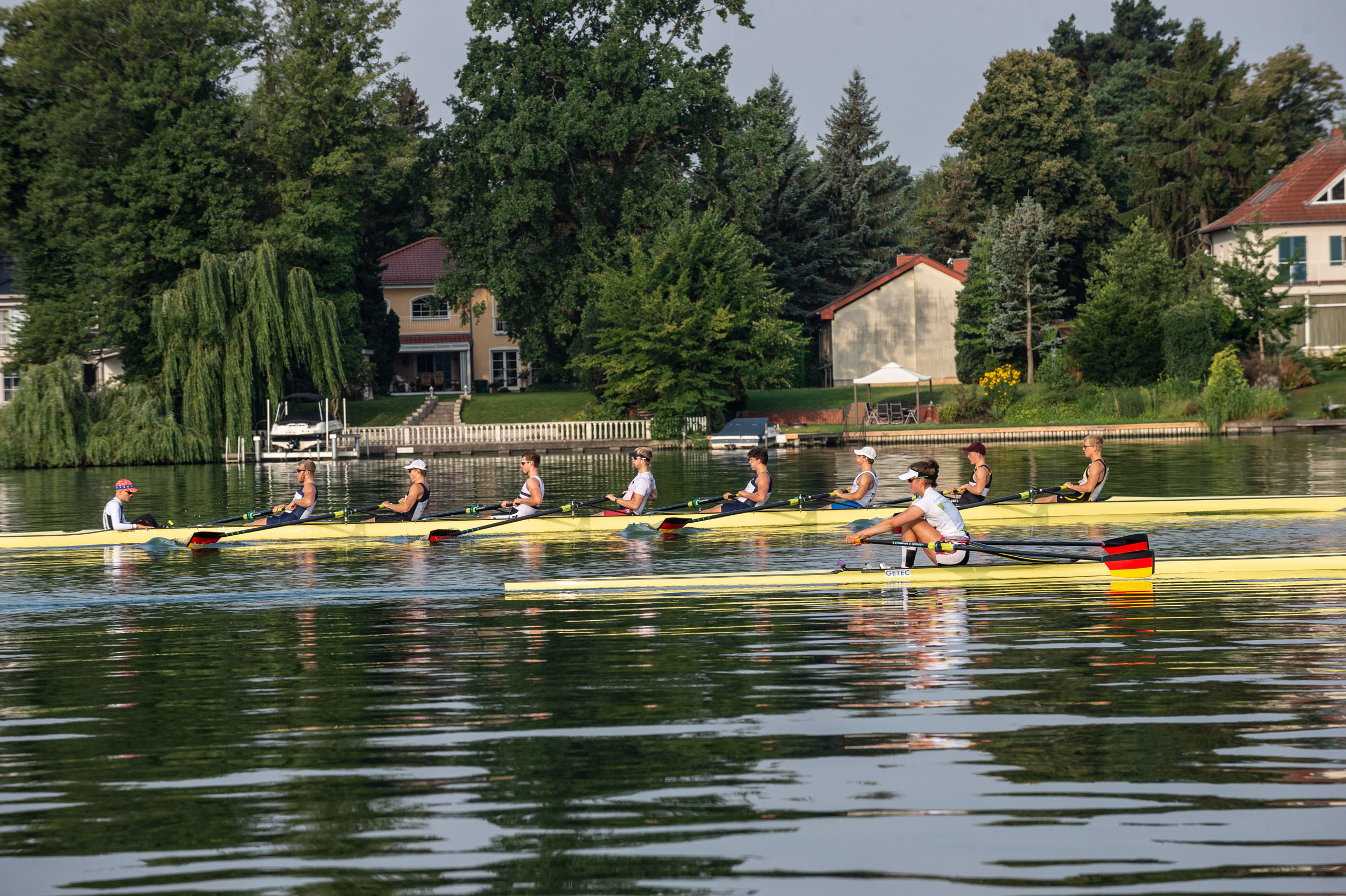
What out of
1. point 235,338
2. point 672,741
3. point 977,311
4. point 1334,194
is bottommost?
point 672,741

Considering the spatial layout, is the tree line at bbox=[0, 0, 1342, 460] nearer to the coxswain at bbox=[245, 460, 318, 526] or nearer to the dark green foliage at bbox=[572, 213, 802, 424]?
the dark green foliage at bbox=[572, 213, 802, 424]

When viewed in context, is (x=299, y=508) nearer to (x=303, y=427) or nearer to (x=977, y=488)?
(x=977, y=488)

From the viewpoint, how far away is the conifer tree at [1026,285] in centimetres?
5522

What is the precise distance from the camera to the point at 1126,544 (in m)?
13.6

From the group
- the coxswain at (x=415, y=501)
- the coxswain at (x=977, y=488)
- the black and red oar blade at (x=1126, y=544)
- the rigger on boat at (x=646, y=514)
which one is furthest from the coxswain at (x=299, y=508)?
the black and red oar blade at (x=1126, y=544)

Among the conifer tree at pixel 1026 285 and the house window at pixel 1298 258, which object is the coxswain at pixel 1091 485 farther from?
the house window at pixel 1298 258

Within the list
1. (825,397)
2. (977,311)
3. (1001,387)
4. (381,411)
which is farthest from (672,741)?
(977,311)

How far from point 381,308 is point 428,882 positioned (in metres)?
62.1

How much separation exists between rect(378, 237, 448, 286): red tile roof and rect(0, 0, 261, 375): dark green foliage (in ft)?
70.2

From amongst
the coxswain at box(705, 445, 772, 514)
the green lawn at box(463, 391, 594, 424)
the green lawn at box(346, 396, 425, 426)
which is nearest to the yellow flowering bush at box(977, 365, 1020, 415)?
the green lawn at box(463, 391, 594, 424)

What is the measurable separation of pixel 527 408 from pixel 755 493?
38.2 m

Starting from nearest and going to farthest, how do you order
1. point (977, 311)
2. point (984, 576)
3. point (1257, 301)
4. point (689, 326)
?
point (984, 576) < point (1257, 301) < point (689, 326) < point (977, 311)

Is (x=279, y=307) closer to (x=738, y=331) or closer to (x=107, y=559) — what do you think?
(x=738, y=331)

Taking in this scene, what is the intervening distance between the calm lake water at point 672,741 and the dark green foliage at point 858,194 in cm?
5873
